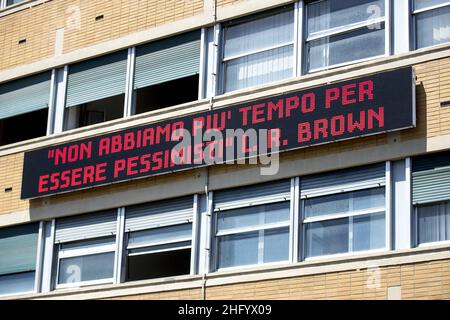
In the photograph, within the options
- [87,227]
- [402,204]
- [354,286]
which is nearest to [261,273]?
[354,286]

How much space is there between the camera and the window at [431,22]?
60.0ft

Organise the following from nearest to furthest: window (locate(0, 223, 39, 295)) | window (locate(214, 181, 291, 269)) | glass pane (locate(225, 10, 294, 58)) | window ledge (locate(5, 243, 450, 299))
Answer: window ledge (locate(5, 243, 450, 299)), window (locate(214, 181, 291, 269)), glass pane (locate(225, 10, 294, 58)), window (locate(0, 223, 39, 295))

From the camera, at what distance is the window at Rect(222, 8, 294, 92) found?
20067 mm

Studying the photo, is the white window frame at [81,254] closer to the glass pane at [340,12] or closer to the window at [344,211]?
the window at [344,211]

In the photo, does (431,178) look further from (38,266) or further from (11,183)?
(11,183)

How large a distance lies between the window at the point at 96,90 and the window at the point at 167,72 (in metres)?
0.43

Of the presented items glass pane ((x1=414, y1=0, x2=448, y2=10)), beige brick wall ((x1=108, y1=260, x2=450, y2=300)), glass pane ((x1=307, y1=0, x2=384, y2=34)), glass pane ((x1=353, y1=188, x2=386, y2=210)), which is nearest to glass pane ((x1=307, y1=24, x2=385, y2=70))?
glass pane ((x1=307, y1=0, x2=384, y2=34))

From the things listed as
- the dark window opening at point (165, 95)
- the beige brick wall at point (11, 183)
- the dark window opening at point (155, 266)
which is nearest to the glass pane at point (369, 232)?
the dark window opening at point (155, 266)

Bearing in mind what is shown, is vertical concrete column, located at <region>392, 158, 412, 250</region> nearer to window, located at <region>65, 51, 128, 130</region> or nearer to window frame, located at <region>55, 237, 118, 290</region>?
window frame, located at <region>55, 237, 118, 290</region>

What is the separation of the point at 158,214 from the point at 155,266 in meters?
1.10

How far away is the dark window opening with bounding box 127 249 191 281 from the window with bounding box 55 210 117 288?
376 mm

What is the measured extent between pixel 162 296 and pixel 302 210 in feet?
9.46

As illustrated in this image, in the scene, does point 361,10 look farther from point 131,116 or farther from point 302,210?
point 131,116

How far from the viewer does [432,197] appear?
17562mm
